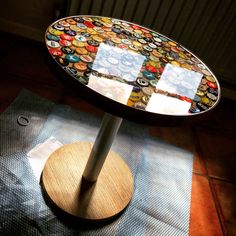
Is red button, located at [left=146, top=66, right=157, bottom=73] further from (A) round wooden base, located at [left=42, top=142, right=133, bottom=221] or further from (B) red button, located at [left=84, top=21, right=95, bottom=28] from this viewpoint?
(A) round wooden base, located at [left=42, top=142, right=133, bottom=221]

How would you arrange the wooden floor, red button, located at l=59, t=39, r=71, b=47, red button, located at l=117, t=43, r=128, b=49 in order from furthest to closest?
the wooden floor, red button, located at l=117, t=43, r=128, b=49, red button, located at l=59, t=39, r=71, b=47

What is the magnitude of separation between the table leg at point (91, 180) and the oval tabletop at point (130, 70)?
193mm

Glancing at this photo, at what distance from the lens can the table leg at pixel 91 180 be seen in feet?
3.09

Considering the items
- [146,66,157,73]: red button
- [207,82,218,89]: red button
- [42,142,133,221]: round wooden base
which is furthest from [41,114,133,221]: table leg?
[207,82,218,89]: red button

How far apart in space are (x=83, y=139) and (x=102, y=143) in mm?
370

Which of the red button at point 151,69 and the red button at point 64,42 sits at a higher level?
the red button at point 64,42

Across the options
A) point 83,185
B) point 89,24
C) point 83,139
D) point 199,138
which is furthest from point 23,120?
point 199,138

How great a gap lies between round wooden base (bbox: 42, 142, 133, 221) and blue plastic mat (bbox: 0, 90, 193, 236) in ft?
0.15

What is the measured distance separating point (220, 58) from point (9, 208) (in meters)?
1.46

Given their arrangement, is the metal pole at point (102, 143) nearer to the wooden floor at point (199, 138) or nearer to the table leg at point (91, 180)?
the table leg at point (91, 180)

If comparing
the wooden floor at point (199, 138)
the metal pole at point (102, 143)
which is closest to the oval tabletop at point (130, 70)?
the metal pole at point (102, 143)

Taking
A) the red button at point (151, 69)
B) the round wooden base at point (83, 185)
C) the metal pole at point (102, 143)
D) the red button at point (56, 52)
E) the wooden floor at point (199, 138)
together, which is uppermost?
the red button at point (56, 52)

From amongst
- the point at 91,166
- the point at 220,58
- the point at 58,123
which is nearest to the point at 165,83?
the point at 91,166

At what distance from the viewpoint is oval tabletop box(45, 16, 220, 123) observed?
639 mm
